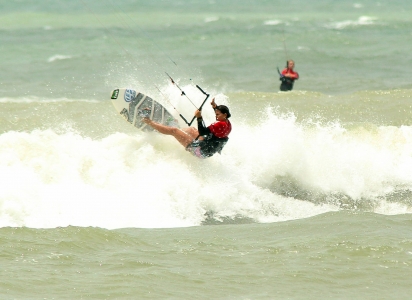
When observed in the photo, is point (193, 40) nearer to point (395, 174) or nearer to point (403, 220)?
point (395, 174)

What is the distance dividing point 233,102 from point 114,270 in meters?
10.3

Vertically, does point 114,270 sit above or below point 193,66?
above

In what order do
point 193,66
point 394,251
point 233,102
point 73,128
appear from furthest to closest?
point 193,66
point 233,102
point 73,128
point 394,251

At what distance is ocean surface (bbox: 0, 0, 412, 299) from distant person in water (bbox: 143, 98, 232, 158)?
0.29 m

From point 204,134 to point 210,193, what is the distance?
92cm

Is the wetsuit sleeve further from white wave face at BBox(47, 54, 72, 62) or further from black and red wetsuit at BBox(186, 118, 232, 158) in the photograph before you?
white wave face at BBox(47, 54, 72, 62)

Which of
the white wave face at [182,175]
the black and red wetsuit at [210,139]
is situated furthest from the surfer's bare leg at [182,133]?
the white wave face at [182,175]

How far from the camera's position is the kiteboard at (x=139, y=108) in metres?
11.8

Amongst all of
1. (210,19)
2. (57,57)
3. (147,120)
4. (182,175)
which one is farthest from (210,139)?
(210,19)

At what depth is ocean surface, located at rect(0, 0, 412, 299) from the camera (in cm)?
710

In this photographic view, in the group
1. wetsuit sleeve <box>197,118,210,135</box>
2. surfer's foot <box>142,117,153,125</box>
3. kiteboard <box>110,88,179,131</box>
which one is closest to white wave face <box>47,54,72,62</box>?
kiteboard <box>110,88,179,131</box>

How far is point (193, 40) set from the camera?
102ft

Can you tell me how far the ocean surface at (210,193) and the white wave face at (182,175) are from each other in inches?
1.1

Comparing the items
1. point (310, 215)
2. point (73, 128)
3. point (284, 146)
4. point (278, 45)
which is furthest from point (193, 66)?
point (310, 215)
